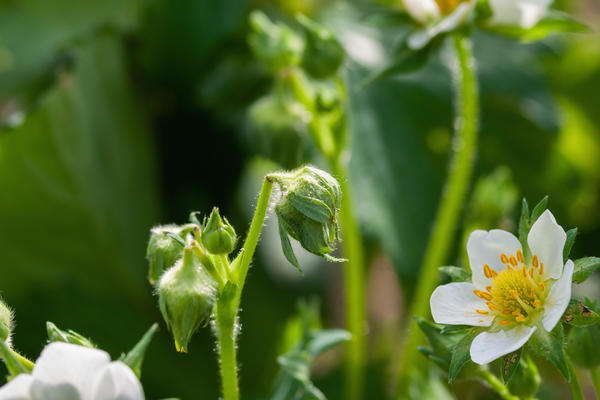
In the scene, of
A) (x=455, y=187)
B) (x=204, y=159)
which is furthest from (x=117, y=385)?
(x=204, y=159)

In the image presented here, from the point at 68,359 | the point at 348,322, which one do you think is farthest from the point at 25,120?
the point at 68,359

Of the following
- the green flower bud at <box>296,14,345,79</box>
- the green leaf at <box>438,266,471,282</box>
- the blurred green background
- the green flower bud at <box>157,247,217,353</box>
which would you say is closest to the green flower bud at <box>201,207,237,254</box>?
the green flower bud at <box>157,247,217,353</box>

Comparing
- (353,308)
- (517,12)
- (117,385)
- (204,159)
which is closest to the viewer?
(117,385)

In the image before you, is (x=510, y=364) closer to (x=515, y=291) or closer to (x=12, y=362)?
(x=515, y=291)

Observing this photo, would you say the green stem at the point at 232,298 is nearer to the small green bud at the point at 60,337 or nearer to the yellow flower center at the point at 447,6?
the small green bud at the point at 60,337

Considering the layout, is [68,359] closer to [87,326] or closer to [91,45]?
[87,326]

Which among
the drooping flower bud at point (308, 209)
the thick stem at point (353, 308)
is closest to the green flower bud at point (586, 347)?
the drooping flower bud at point (308, 209)
